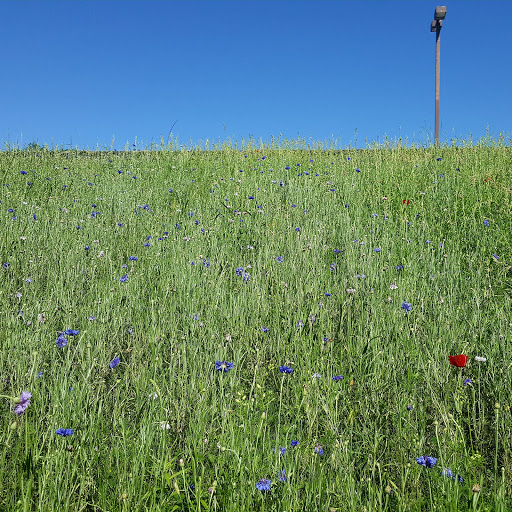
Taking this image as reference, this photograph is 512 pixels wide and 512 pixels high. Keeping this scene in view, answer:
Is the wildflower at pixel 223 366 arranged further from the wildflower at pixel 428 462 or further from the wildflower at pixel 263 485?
the wildflower at pixel 428 462

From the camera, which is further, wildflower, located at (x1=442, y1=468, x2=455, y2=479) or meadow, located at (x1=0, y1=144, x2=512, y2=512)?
meadow, located at (x1=0, y1=144, x2=512, y2=512)

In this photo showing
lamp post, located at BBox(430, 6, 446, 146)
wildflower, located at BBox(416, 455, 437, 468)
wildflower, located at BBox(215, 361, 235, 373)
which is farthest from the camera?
lamp post, located at BBox(430, 6, 446, 146)

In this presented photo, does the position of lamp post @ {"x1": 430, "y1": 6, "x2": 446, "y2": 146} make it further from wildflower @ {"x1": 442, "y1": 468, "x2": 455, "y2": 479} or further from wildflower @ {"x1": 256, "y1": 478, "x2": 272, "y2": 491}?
wildflower @ {"x1": 256, "y1": 478, "x2": 272, "y2": 491}

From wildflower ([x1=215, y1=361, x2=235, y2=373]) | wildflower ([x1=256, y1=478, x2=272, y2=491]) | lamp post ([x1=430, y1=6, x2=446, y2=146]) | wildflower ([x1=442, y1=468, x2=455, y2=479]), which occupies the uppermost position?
lamp post ([x1=430, y1=6, x2=446, y2=146])

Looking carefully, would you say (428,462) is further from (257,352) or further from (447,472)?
(257,352)

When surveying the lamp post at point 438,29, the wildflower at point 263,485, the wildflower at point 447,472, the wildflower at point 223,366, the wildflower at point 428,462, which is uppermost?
the lamp post at point 438,29

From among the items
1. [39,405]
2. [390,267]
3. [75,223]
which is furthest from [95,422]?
[75,223]

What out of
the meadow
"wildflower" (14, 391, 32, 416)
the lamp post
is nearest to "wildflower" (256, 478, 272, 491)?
the meadow

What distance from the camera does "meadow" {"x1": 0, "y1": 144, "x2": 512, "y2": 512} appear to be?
1.69 m

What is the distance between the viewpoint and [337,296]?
10.6 feet

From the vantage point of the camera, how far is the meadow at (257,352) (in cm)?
169

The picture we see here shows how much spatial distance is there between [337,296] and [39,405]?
79.2 inches

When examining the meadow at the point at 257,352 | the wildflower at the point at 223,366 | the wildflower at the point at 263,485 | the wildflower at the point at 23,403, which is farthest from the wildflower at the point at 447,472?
the wildflower at the point at 23,403

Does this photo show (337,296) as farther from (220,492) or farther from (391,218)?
(391,218)
